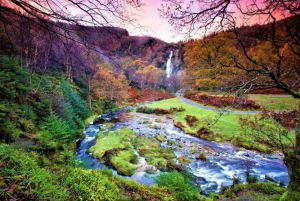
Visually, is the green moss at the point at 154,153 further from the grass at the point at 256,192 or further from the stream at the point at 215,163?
the grass at the point at 256,192

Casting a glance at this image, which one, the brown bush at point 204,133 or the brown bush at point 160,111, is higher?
the brown bush at point 204,133

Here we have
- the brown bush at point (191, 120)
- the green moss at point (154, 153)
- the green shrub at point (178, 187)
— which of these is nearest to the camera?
the green shrub at point (178, 187)

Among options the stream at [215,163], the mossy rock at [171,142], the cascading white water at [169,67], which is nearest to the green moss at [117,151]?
the stream at [215,163]

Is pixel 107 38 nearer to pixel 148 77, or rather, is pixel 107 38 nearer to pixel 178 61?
pixel 148 77

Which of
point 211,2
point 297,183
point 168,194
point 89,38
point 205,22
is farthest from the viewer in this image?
point 168,194

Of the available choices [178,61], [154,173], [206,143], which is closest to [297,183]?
[154,173]

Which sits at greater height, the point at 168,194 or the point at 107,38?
the point at 107,38

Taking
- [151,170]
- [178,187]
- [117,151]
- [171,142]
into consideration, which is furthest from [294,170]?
[171,142]

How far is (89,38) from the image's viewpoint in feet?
8.39

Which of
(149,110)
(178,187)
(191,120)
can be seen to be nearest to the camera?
(178,187)

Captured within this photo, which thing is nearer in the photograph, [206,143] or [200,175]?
[200,175]

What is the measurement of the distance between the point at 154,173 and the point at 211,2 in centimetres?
716

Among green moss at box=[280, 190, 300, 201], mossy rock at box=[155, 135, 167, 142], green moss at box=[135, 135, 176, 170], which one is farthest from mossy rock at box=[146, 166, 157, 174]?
green moss at box=[280, 190, 300, 201]

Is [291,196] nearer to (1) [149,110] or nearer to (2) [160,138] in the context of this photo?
(2) [160,138]
